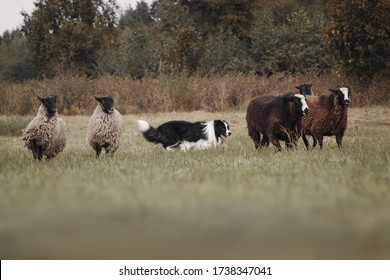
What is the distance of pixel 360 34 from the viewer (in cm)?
1739

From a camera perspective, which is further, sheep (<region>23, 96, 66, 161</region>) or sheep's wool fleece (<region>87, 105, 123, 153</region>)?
sheep's wool fleece (<region>87, 105, 123, 153</region>)

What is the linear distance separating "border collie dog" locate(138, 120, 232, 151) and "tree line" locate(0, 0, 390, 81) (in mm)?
4560

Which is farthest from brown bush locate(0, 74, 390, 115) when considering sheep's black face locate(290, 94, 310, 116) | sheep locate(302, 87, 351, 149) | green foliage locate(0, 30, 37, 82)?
sheep's black face locate(290, 94, 310, 116)

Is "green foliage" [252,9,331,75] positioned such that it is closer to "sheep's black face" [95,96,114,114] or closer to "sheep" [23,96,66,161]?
"sheep's black face" [95,96,114,114]

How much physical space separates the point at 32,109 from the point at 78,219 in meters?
16.0

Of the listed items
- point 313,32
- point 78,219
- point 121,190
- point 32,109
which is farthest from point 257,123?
point 313,32

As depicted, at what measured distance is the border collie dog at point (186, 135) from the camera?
31.2 feet

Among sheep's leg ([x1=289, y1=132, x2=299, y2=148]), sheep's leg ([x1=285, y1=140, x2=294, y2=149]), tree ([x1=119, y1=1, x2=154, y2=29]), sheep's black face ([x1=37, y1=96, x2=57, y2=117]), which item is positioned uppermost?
tree ([x1=119, y1=1, x2=154, y2=29])

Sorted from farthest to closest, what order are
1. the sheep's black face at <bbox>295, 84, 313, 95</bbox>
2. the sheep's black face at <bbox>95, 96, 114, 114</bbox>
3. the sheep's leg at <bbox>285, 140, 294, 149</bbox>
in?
the sheep's black face at <bbox>295, 84, 313, 95</bbox>
the sheep's black face at <bbox>95, 96, 114, 114</bbox>
the sheep's leg at <bbox>285, 140, 294, 149</bbox>

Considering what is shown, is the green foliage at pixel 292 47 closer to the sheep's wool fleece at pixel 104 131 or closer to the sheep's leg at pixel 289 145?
the sheep's leg at pixel 289 145

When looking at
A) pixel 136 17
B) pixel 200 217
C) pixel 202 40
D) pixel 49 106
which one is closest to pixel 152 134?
pixel 49 106

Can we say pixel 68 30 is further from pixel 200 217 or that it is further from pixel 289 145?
pixel 200 217

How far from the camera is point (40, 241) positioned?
9.44 feet

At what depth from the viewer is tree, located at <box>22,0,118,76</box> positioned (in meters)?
15.5
